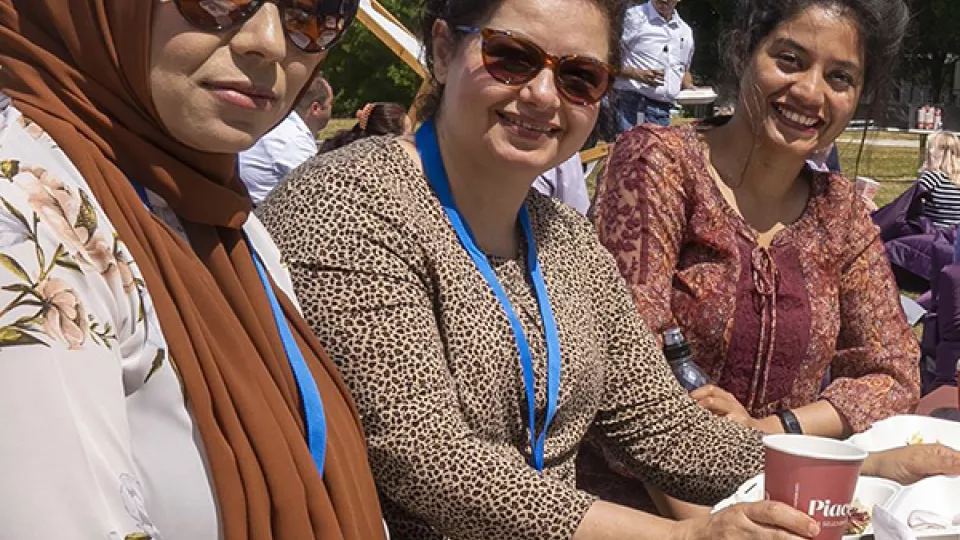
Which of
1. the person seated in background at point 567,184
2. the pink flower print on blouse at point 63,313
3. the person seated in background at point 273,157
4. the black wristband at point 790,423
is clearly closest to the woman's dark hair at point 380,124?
the person seated in background at point 273,157

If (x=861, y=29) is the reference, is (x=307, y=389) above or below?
below

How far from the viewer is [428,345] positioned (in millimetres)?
1967

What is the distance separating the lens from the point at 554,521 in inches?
76.7

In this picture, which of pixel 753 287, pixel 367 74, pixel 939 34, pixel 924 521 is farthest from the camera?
pixel 939 34

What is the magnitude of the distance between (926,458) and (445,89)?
119cm

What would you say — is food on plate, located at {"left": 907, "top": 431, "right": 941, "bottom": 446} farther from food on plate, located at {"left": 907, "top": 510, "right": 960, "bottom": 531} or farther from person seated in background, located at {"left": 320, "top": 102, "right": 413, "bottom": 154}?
person seated in background, located at {"left": 320, "top": 102, "right": 413, "bottom": 154}

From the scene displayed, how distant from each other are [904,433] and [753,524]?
0.83 metres

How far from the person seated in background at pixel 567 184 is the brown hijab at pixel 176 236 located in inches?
162

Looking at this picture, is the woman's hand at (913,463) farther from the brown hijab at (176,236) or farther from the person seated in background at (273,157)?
the person seated in background at (273,157)

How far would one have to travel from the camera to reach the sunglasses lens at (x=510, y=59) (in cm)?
215

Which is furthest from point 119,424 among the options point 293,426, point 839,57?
point 839,57

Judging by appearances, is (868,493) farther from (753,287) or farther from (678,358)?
(753,287)

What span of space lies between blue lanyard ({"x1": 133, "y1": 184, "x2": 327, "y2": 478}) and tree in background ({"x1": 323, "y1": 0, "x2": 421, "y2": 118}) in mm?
17369

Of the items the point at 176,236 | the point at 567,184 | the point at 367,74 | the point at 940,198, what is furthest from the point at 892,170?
the point at 176,236
